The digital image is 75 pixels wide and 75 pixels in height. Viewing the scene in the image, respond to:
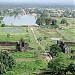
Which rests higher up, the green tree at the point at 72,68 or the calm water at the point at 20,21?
the green tree at the point at 72,68

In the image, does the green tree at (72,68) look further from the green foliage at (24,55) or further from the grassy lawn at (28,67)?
the green foliage at (24,55)

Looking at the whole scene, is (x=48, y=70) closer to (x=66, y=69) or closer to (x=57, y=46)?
(x=66, y=69)

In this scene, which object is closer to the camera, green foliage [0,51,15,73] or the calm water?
green foliage [0,51,15,73]

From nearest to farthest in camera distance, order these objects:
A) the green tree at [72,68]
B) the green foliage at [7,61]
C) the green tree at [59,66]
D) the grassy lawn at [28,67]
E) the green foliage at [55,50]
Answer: the green tree at [72,68] → the green tree at [59,66] → the grassy lawn at [28,67] → the green foliage at [7,61] → the green foliage at [55,50]

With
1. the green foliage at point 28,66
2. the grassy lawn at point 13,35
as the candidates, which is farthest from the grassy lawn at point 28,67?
the grassy lawn at point 13,35

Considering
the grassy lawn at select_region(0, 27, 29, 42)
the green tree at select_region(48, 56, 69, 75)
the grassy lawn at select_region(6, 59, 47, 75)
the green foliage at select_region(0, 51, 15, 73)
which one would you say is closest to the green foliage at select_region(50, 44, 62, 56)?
the grassy lawn at select_region(6, 59, 47, 75)

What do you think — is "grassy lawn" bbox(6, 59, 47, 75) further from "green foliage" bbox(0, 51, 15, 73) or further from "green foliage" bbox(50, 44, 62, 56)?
"green foliage" bbox(50, 44, 62, 56)

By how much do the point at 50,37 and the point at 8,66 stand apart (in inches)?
1133

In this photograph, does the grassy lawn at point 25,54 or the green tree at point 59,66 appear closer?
the green tree at point 59,66

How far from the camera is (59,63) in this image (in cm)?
2909

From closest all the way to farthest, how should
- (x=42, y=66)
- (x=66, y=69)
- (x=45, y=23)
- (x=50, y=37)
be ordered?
(x=66, y=69) → (x=42, y=66) → (x=50, y=37) → (x=45, y=23)

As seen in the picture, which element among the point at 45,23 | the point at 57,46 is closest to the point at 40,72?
the point at 57,46

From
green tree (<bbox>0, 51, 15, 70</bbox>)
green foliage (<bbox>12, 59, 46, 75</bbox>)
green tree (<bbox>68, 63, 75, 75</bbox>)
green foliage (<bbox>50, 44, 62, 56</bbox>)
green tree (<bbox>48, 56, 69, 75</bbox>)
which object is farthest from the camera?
green foliage (<bbox>50, 44, 62, 56</bbox>)

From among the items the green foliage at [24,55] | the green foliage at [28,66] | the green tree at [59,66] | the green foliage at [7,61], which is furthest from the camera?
the green foliage at [24,55]
